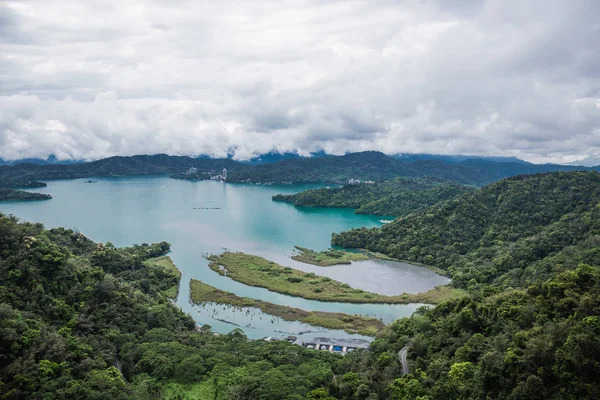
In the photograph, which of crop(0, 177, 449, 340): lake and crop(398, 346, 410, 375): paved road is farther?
crop(0, 177, 449, 340): lake

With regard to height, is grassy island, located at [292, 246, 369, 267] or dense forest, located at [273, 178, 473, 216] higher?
dense forest, located at [273, 178, 473, 216]

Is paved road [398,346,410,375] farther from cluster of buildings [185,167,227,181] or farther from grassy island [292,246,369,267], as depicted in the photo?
cluster of buildings [185,167,227,181]

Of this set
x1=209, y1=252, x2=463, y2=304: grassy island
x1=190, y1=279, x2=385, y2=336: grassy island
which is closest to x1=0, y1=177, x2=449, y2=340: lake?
x1=190, y1=279, x2=385, y2=336: grassy island

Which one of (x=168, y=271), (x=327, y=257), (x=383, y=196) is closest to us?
(x=168, y=271)

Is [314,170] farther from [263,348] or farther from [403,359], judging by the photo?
[403,359]

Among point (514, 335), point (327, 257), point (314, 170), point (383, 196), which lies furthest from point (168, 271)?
point (314, 170)

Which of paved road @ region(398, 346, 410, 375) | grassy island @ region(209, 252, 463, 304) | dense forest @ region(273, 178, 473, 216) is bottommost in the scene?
grassy island @ region(209, 252, 463, 304)

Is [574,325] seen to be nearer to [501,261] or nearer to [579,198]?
[501,261]
